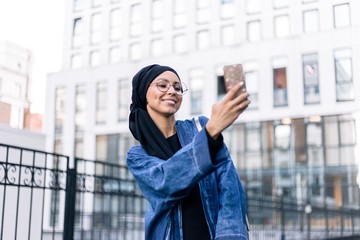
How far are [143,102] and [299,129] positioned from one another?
782 inches

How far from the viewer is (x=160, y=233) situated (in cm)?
130

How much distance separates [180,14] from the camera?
80.4 feet

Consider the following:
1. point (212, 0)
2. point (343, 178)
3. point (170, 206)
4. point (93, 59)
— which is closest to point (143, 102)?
point (170, 206)

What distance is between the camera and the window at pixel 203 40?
23.5 meters

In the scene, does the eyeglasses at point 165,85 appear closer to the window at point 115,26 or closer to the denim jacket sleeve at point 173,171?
the denim jacket sleeve at point 173,171

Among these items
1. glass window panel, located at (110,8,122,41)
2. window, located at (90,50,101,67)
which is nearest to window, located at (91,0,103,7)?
glass window panel, located at (110,8,122,41)

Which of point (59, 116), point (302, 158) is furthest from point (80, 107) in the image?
point (302, 158)

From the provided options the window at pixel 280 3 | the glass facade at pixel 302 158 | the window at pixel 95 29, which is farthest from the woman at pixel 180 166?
the window at pixel 95 29

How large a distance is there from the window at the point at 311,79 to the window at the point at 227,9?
4.16 meters

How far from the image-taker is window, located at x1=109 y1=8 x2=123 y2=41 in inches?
1044

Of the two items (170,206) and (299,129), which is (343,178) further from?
(170,206)

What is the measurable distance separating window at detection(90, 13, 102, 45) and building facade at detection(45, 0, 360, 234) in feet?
0.17

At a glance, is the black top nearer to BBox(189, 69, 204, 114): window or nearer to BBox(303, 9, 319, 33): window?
BBox(303, 9, 319, 33): window

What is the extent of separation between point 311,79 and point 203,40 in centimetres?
572
